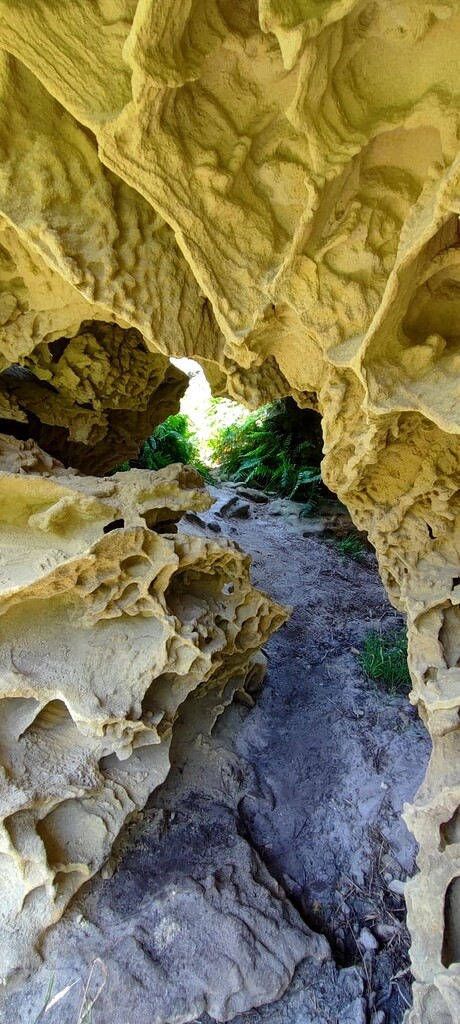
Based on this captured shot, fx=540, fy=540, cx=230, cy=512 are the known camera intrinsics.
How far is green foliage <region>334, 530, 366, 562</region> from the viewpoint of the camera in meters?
6.41

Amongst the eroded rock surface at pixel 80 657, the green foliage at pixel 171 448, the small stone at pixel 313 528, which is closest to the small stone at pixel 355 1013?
the eroded rock surface at pixel 80 657

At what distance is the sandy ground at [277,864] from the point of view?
102 inches

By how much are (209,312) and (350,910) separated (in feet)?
10.7

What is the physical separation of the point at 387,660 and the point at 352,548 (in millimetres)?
2215

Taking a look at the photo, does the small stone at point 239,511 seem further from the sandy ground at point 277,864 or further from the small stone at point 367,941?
the small stone at point 367,941

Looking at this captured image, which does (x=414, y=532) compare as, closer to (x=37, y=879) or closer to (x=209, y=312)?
(x=209, y=312)

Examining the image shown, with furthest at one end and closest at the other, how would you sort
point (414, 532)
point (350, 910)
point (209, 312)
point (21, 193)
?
point (350, 910)
point (414, 532)
point (209, 312)
point (21, 193)

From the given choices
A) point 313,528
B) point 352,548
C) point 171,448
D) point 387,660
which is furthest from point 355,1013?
point 171,448

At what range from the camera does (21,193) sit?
174cm

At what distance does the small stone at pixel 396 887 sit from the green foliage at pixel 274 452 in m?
4.87

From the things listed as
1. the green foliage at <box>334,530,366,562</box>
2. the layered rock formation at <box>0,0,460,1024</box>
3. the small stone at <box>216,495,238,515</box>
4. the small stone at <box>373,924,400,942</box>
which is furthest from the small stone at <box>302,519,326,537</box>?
the small stone at <box>373,924,400,942</box>

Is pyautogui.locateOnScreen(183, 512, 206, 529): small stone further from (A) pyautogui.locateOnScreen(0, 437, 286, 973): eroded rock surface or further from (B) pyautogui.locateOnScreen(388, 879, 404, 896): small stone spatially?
(B) pyautogui.locateOnScreen(388, 879, 404, 896): small stone

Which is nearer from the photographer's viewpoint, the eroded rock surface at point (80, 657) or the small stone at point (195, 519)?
the eroded rock surface at point (80, 657)

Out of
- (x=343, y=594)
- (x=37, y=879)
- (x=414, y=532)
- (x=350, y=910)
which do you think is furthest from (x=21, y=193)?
(x=343, y=594)
